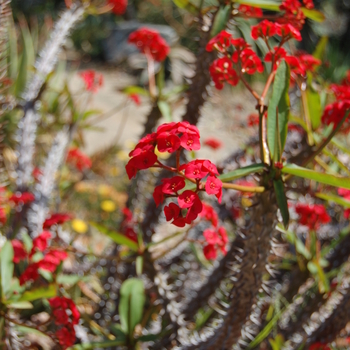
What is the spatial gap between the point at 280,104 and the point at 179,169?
0.39 m

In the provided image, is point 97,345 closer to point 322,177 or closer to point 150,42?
point 322,177

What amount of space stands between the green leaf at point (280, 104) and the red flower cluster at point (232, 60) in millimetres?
91

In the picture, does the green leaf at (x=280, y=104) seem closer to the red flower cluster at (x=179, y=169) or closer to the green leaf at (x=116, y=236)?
the red flower cluster at (x=179, y=169)

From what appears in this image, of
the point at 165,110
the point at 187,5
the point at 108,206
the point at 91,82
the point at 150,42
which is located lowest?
the point at 108,206

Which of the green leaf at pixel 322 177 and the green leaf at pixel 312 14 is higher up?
the green leaf at pixel 312 14

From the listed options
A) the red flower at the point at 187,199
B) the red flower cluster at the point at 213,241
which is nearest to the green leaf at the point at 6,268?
the red flower cluster at the point at 213,241

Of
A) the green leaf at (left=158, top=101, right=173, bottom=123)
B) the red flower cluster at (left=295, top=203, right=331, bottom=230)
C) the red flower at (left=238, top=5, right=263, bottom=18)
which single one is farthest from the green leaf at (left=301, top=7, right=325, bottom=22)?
the red flower cluster at (left=295, top=203, right=331, bottom=230)

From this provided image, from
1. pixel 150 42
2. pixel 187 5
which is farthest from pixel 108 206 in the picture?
pixel 187 5

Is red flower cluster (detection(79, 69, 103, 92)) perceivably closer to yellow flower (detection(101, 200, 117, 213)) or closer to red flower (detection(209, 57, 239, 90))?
yellow flower (detection(101, 200, 117, 213))

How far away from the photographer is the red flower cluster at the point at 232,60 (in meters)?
1.18

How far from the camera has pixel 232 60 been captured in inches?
48.4

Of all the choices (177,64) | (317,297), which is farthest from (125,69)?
(317,297)

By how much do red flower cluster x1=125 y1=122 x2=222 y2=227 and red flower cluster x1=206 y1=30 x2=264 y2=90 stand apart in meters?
0.35

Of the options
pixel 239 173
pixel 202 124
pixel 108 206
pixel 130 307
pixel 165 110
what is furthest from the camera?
pixel 202 124
